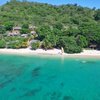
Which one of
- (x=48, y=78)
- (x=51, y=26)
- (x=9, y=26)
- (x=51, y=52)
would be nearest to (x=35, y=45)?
(x=51, y=52)

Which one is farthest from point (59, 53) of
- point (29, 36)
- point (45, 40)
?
point (29, 36)

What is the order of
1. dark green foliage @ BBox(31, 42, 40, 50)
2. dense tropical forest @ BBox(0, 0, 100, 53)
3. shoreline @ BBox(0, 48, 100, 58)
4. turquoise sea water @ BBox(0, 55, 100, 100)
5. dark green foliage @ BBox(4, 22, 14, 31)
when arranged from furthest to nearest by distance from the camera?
1. dark green foliage @ BBox(4, 22, 14, 31)
2. dense tropical forest @ BBox(0, 0, 100, 53)
3. dark green foliage @ BBox(31, 42, 40, 50)
4. shoreline @ BBox(0, 48, 100, 58)
5. turquoise sea water @ BBox(0, 55, 100, 100)

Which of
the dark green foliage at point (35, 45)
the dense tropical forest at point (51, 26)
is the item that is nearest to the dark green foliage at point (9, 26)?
the dense tropical forest at point (51, 26)

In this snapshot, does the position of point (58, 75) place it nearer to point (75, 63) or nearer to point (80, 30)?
point (75, 63)

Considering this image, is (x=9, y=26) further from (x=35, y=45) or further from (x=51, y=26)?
(x=35, y=45)

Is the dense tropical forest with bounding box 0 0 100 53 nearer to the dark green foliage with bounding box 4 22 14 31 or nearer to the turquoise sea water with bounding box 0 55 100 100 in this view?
the dark green foliage with bounding box 4 22 14 31

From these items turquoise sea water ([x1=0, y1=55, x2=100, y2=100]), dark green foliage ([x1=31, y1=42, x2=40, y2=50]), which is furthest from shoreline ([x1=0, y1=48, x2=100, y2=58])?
turquoise sea water ([x1=0, y1=55, x2=100, y2=100])
